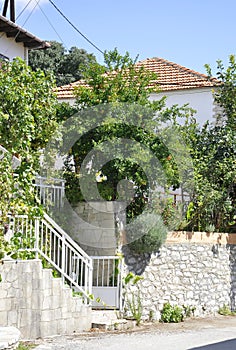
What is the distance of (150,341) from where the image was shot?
11.2m

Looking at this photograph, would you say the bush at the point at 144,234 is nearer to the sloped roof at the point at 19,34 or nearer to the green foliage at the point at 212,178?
the green foliage at the point at 212,178

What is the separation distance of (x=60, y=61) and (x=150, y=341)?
93.6 feet

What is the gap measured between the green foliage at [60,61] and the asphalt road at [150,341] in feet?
83.8

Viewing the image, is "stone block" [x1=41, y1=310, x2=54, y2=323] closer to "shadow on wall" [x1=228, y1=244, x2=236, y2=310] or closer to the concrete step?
the concrete step

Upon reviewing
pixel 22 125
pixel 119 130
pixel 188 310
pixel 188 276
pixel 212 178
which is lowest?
pixel 188 310

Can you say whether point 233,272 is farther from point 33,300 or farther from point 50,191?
point 33,300

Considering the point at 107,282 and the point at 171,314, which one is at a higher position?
the point at 107,282

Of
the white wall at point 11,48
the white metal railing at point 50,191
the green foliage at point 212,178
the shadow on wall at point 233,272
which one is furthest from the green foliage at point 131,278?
the white wall at point 11,48

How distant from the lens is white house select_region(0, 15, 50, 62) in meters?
18.3

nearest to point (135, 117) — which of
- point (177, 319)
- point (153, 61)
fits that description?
point (177, 319)

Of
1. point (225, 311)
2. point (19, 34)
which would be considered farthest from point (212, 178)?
point (19, 34)

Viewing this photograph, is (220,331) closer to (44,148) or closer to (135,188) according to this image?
(135,188)

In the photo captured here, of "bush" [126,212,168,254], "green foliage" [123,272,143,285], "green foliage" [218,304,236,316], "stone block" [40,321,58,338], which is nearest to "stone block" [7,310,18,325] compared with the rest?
"stone block" [40,321,58,338]

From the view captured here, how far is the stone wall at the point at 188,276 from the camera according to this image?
14.1 metres
